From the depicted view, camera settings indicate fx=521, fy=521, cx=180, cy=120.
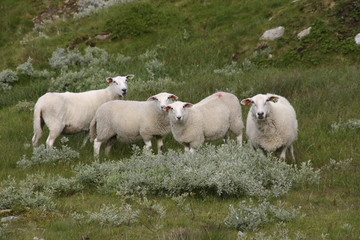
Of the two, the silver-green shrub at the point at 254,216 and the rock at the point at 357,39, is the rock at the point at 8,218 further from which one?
the rock at the point at 357,39

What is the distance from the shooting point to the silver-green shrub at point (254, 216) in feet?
19.4

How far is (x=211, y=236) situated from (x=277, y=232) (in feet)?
2.67

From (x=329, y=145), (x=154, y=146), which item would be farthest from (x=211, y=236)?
(x=154, y=146)

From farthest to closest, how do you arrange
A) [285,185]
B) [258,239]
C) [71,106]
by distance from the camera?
[71,106] < [285,185] < [258,239]

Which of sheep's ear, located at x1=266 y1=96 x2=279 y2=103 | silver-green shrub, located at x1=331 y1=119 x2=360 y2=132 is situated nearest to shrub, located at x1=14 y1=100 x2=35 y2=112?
sheep's ear, located at x1=266 y1=96 x2=279 y2=103

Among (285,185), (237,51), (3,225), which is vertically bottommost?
(237,51)

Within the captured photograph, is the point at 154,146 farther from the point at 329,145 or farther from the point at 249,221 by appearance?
the point at 249,221

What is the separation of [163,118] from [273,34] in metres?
7.05

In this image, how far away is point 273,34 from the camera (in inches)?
624

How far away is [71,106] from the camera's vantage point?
425 inches

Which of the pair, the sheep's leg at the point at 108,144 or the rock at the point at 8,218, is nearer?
the rock at the point at 8,218

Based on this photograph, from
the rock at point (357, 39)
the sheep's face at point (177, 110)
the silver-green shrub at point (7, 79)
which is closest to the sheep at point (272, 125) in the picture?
the sheep's face at point (177, 110)

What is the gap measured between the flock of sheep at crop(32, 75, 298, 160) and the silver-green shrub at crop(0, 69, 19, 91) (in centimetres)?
564

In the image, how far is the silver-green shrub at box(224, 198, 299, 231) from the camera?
232 inches
